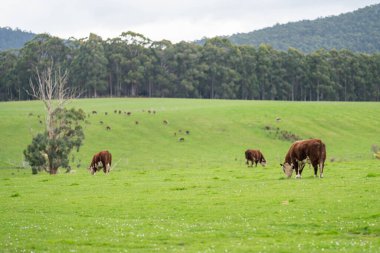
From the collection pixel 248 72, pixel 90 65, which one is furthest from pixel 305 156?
pixel 248 72

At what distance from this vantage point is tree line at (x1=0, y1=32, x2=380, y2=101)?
124375 mm

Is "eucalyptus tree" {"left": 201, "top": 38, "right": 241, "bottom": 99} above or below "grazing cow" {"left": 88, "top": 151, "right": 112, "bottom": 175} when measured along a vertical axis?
above

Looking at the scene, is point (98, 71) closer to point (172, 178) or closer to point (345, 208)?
point (172, 178)

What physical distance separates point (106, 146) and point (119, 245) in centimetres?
5308

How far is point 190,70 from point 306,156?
101 m

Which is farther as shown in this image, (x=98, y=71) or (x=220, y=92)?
(x=220, y=92)

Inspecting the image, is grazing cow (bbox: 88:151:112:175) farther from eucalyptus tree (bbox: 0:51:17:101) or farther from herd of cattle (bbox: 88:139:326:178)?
eucalyptus tree (bbox: 0:51:17:101)

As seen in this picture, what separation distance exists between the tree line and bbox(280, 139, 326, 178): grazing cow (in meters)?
98.6

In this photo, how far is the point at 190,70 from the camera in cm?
12731

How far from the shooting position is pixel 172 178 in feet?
105

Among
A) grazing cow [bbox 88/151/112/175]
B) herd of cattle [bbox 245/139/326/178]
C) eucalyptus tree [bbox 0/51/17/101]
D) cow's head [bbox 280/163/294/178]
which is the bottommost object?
grazing cow [bbox 88/151/112/175]

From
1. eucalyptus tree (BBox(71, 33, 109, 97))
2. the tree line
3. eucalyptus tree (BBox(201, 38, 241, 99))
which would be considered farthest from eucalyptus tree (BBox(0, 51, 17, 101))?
eucalyptus tree (BBox(201, 38, 241, 99))

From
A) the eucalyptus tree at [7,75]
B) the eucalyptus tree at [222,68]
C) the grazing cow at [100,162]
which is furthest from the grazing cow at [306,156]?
the eucalyptus tree at [7,75]

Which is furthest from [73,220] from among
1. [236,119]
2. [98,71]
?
[98,71]
